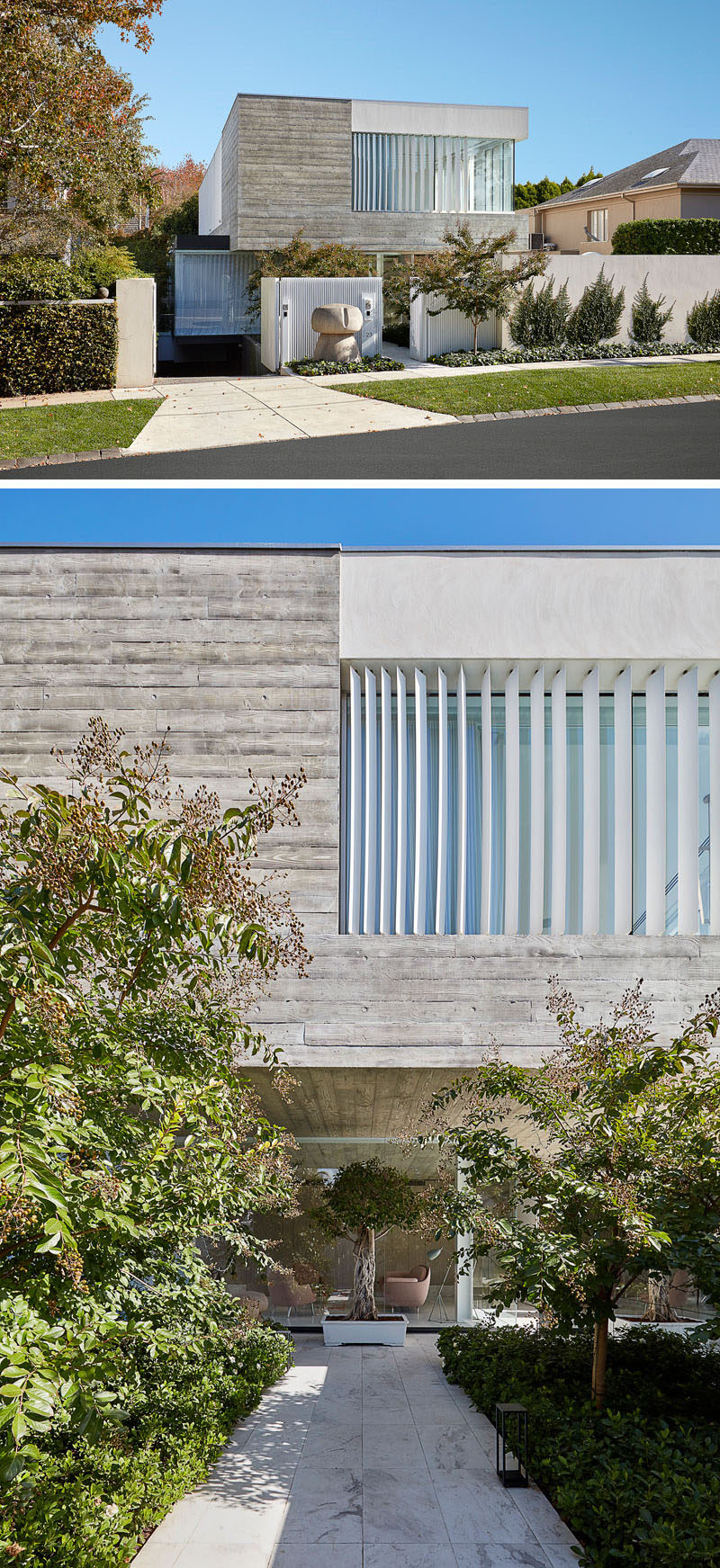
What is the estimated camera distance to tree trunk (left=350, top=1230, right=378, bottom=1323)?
12602 millimetres

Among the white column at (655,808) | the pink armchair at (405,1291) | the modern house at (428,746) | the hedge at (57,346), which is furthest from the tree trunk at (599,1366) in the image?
the hedge at (57,346)

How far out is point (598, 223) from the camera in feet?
114

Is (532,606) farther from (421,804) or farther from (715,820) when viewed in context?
(715,820)

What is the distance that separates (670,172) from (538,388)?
19387 mm

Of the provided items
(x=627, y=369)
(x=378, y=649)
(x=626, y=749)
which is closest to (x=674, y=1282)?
(x=626, y=749)

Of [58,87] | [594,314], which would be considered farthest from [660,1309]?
[594,314]

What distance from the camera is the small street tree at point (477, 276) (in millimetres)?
20859

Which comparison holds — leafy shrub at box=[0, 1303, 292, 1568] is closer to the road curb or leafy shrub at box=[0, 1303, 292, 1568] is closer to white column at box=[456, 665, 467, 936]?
white column at box=[456, 665, 467, 936]

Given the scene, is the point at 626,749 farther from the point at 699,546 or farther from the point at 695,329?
the point at 695,329

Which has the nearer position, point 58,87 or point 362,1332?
point 362,1332

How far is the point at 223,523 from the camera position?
1051 cm

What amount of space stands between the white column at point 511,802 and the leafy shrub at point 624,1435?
10.4 feet

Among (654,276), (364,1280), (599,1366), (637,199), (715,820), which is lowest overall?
(364,1280)

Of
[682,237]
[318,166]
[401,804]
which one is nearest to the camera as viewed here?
[401,804]
